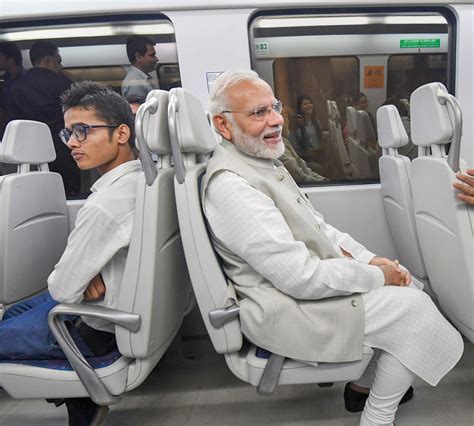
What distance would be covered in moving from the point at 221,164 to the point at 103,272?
2.05 ft

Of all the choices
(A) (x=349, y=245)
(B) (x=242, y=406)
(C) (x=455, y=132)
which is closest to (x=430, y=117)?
(C) (x=455, y=132)

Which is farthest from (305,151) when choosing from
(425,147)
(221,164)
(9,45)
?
(9,45)

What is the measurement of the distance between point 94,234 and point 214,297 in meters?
0.49

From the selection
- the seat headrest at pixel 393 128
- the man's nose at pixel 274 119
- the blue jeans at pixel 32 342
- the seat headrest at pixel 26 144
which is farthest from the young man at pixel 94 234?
the seat headrest at pixel 393 128

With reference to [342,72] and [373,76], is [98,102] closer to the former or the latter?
[342,72]

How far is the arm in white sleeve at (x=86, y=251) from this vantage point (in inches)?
50.8

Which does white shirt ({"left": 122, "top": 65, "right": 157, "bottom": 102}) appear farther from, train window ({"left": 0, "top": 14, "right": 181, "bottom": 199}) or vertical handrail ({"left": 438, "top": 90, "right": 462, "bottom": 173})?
vertical handrail ({"left": 438, "top": 90, "right": 462, "bottom": 173})

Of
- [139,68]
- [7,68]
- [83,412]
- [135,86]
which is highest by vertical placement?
[7,68]

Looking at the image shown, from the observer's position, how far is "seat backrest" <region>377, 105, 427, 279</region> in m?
1.98

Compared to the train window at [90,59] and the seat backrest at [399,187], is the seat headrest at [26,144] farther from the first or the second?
the seat backrest at [399,187]

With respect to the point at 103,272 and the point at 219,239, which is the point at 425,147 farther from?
the point at 103,272

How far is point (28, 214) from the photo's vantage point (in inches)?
73.2

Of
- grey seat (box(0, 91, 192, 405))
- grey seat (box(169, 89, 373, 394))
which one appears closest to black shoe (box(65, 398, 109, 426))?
grey seat (box(0, 91, 192, 405))

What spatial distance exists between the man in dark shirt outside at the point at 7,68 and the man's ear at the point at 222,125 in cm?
190
